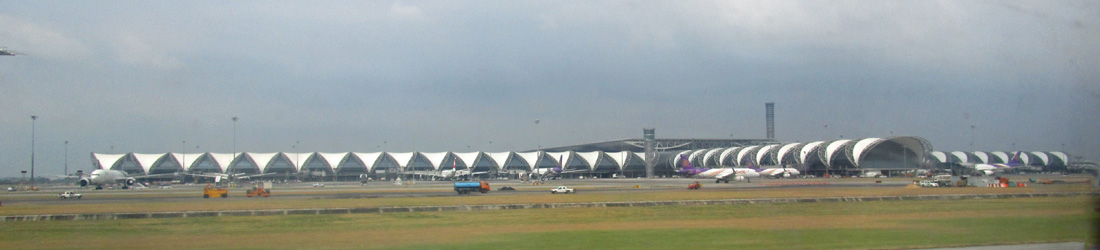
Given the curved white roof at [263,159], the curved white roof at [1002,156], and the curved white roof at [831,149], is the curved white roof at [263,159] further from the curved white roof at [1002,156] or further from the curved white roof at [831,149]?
the curved white roof at [1002,156]

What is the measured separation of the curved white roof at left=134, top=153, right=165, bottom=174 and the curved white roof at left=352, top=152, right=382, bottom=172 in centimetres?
4341

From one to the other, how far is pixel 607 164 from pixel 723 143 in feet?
108

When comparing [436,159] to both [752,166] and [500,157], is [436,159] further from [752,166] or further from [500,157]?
[752,166]

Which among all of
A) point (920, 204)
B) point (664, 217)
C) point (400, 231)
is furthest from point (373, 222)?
point (920, 204)

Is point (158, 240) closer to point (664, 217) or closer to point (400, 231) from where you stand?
point (400, 231)

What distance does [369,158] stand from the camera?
590ft

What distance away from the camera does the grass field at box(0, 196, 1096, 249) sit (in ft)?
70.9

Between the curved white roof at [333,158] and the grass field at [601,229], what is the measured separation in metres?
144

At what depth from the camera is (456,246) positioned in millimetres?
21125

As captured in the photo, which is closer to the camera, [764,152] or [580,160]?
[764,152]

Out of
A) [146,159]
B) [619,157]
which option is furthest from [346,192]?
[619,157]

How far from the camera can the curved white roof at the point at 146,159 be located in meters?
160

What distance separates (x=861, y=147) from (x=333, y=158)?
11629 cm

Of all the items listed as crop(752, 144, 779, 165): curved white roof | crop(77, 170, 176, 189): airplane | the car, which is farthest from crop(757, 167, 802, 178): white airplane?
crop(77, 170, 176, 189): airplane
